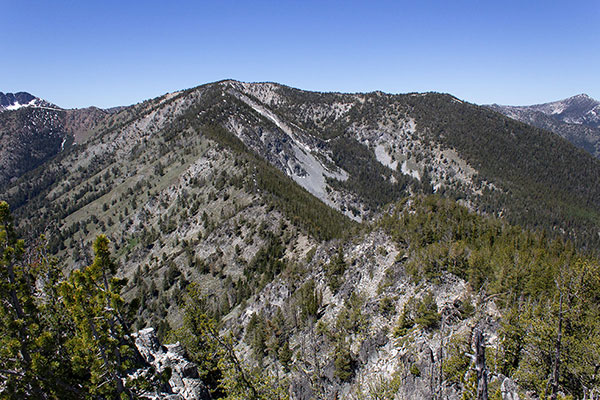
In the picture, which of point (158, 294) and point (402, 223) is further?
point (158, 294)

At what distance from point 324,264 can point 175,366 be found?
2523 centimetres

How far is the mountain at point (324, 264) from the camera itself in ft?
66.3

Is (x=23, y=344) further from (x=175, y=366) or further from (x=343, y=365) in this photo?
(x=343, y=365)

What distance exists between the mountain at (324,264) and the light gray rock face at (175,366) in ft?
5.65

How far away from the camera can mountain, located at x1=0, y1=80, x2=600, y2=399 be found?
796 inches

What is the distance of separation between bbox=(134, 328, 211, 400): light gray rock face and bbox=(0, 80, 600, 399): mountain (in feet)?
5.65

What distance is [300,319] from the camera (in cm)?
4169

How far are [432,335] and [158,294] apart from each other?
7187cm

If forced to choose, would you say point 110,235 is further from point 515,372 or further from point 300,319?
point 515,372

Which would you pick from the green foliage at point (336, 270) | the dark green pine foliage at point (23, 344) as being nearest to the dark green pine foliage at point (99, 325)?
the dark green pine foliage at point (23, 344)

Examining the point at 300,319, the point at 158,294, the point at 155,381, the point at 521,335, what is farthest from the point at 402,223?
the point at 158,294

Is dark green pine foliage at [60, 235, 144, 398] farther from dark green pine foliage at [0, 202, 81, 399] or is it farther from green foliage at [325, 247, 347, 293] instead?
green foliage at [325, 247, 347, 293]

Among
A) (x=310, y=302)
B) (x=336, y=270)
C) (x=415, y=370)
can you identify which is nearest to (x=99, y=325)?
(x=415, y=370)

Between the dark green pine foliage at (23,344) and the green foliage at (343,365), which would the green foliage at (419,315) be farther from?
the dark green pine foliage at (23,344)
